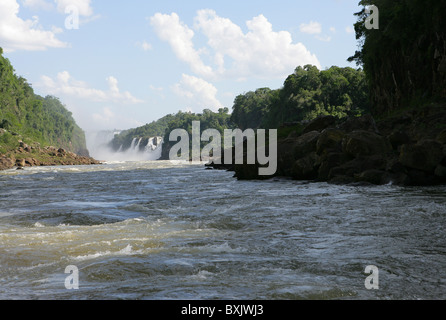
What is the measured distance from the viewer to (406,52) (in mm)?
31047

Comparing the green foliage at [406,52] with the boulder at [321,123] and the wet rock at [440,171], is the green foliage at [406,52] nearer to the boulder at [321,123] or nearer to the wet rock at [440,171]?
the boulder at [321,123]

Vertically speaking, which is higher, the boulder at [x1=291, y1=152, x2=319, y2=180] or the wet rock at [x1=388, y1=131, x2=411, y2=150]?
the wet rock at [x1=388, y1=131, x2=411, y2=150]

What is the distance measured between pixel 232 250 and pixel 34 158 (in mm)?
59699

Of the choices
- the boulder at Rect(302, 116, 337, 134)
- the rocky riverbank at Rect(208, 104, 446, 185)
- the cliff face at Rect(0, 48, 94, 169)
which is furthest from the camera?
the cliff face at Rect(0, 48, 94, 169)

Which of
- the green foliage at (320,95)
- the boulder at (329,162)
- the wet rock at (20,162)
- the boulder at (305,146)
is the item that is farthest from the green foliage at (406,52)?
the wet rock at (20,162)

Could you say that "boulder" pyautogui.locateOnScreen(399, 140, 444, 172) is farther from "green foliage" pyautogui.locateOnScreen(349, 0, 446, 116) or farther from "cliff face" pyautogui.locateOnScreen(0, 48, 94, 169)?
"cliff face" pyautogui.locateOnScreen(0, 48, 94, 169)

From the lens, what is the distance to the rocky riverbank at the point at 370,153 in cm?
1415

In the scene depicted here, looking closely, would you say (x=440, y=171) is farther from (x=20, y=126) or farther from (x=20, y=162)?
(x=20, y=126)

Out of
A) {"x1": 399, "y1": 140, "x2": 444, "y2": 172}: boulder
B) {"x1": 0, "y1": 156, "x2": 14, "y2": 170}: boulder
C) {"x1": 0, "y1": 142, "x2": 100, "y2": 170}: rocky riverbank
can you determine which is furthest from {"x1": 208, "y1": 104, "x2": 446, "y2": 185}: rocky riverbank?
{"x1": 0, "y1": 142, "x2": 100, "y2": 170}: rocky riverbank

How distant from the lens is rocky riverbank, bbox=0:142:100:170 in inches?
2014

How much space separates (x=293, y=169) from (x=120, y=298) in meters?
16.7

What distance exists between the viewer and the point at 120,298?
4250 millimetres

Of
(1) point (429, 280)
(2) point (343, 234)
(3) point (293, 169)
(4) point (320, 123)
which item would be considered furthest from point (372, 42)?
(1) point (429, 280)

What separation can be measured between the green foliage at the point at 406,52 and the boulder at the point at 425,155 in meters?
12.5
